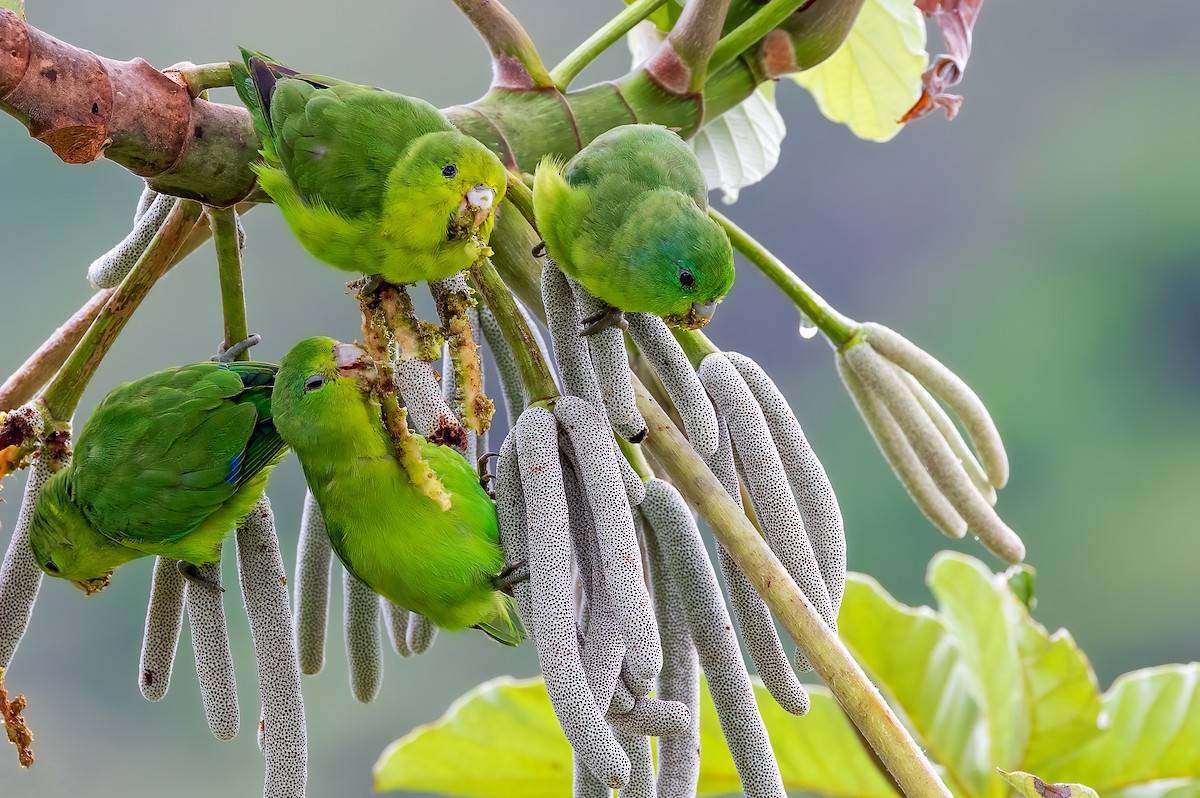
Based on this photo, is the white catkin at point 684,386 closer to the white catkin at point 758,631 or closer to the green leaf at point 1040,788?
the white catkin at point 758,631

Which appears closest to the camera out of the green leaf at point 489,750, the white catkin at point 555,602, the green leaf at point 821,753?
the white catkin at point 555,602

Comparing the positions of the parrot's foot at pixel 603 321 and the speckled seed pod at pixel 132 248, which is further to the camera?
the speckled seed pod at pixel 132 248

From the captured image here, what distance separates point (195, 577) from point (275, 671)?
0.10 m

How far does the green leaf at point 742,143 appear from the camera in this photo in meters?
1.25

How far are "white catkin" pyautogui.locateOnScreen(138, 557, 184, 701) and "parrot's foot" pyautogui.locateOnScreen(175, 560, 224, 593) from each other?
0.4 inches

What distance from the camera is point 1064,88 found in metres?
3.47

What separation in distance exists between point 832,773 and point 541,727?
0.36 meters

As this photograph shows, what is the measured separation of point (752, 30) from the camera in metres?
0.86

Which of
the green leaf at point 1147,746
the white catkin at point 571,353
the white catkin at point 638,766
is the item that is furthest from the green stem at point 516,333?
the green leaf at point 1147,746

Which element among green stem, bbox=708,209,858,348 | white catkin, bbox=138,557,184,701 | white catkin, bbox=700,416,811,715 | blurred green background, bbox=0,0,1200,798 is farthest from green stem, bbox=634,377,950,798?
blurred green background, bbox=0,0,1200,798

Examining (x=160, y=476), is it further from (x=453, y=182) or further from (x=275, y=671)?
(x=453, y=182)

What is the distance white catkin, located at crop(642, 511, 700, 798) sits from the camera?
702mm

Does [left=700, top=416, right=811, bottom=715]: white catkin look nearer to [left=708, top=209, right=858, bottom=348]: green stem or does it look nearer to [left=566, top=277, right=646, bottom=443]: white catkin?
[left=566, top=277, right=646, bottom=443]: white catkin

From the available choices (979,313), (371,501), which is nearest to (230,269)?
(371,501)
